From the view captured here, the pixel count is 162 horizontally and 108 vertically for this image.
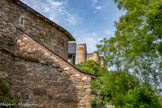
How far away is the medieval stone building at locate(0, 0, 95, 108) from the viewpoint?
538cm

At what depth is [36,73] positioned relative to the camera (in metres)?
5.66

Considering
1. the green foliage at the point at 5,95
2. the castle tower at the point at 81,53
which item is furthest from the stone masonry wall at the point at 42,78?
the castle tower at the point at 81,53

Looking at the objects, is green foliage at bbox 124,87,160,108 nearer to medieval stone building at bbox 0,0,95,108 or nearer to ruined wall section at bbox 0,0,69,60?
ruined wall section at bbox 0,0,69,60

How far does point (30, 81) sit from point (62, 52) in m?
4.51

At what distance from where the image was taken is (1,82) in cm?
489

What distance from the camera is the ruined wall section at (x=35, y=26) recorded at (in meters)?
6.50

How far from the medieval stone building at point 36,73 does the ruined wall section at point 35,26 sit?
5cm

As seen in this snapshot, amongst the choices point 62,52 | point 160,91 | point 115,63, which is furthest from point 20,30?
point 160,91

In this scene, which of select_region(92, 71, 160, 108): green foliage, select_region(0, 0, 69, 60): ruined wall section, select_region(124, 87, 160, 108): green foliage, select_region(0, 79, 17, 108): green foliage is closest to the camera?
select_region(0, 79, 17, 108): green foliage

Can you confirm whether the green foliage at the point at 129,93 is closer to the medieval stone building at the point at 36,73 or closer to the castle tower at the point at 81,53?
the medieval stone building at the point at 36,73

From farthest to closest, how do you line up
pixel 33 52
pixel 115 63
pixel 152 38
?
pixel 115 63, pixel 152 38, pixel 33 52

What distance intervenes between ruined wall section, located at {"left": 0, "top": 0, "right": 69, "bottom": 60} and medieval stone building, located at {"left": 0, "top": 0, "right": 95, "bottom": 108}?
49 millimetres

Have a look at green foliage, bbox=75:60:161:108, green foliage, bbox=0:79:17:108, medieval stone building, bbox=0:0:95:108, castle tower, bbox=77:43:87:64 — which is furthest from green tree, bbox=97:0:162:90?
castle tower, bbox=77:43:87:64

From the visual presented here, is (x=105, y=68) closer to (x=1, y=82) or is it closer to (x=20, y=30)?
(x=20, y=30)
